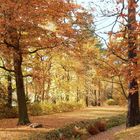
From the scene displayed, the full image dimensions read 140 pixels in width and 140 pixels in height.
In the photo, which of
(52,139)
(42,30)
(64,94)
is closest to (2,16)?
(42,30)

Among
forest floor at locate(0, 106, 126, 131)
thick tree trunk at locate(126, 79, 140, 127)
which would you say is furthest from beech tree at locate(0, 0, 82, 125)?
thick tree trunk at locate(126, 79, 140, 127)

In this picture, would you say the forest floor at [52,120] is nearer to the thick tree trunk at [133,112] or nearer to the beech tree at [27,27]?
the beech tree at [27,27]

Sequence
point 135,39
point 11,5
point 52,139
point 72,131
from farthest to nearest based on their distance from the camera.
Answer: point 72,131, point 11,5, point 52,139, point 135,39

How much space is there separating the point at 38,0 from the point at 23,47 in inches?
125

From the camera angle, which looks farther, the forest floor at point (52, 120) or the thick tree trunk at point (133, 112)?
the forest floor at point (52, 120)

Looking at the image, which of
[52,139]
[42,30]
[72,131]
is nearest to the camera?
[52,139]

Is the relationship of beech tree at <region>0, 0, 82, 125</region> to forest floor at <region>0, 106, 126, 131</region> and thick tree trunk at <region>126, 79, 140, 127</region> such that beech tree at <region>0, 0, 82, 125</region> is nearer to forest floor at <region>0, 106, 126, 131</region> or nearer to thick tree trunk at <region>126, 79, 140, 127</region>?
forest floor at <region>0, 106, 126, 131</region>

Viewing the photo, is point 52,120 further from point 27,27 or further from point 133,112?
point 27,27

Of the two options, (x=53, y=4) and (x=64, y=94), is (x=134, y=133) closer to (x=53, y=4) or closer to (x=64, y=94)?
(x=53, y=4)

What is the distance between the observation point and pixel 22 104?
774 inches

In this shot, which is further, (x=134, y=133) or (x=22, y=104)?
(x=22, y=104)

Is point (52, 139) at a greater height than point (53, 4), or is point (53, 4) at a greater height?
point (53, 4)

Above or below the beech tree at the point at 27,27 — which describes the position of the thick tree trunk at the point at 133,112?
below

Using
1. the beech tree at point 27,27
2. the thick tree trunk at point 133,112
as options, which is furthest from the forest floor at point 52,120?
the thick tree trunk at point 133,112
